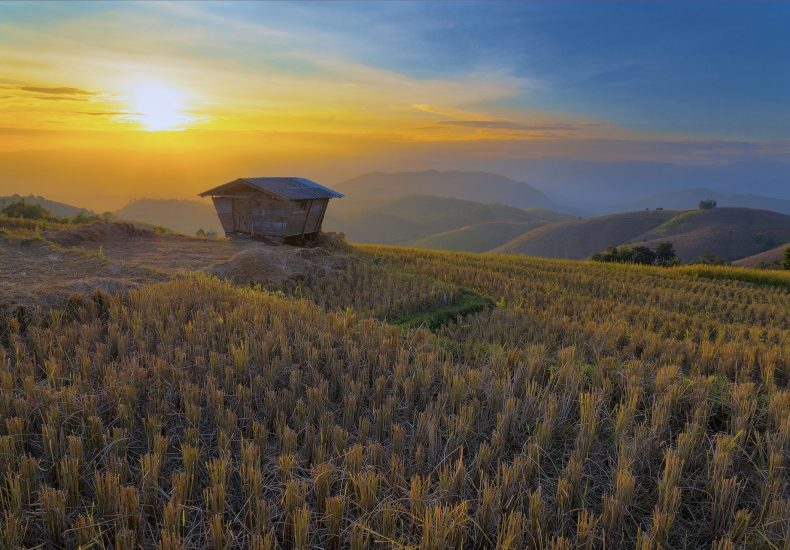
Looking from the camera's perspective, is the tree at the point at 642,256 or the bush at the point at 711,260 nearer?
the tree at the point at 642,256

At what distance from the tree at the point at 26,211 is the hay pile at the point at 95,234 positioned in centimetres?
1370

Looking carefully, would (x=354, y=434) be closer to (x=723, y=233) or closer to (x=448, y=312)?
(x=448, y=312)

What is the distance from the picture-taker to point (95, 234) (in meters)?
18.7

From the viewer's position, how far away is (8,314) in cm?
750

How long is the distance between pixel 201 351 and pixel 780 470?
638 cm

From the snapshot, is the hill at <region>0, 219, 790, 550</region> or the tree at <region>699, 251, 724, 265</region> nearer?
the hill at <region>0, 219, 790, 550</region>

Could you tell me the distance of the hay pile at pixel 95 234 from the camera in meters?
17.0

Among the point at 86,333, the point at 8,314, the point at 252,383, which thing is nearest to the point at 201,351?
the point at 252,383

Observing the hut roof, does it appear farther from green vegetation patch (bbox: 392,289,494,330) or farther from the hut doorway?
green vegetation patch (bbox: 392,289,494,330)

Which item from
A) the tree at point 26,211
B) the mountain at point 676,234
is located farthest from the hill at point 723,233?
the tree at point 26,211

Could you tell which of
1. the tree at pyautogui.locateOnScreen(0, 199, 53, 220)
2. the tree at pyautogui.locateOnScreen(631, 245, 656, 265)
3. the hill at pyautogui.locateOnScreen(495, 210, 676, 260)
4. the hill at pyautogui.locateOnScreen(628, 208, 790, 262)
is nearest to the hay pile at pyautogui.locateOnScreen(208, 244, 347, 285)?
the tree at pyautogui.locateOnScreen(0, 199, 53, 220)

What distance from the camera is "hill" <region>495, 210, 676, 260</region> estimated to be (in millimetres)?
148250

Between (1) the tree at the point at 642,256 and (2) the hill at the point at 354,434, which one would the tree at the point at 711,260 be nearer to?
(1) the tree at the point at 642,256

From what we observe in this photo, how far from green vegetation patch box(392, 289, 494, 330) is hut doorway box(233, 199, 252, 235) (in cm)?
1207
